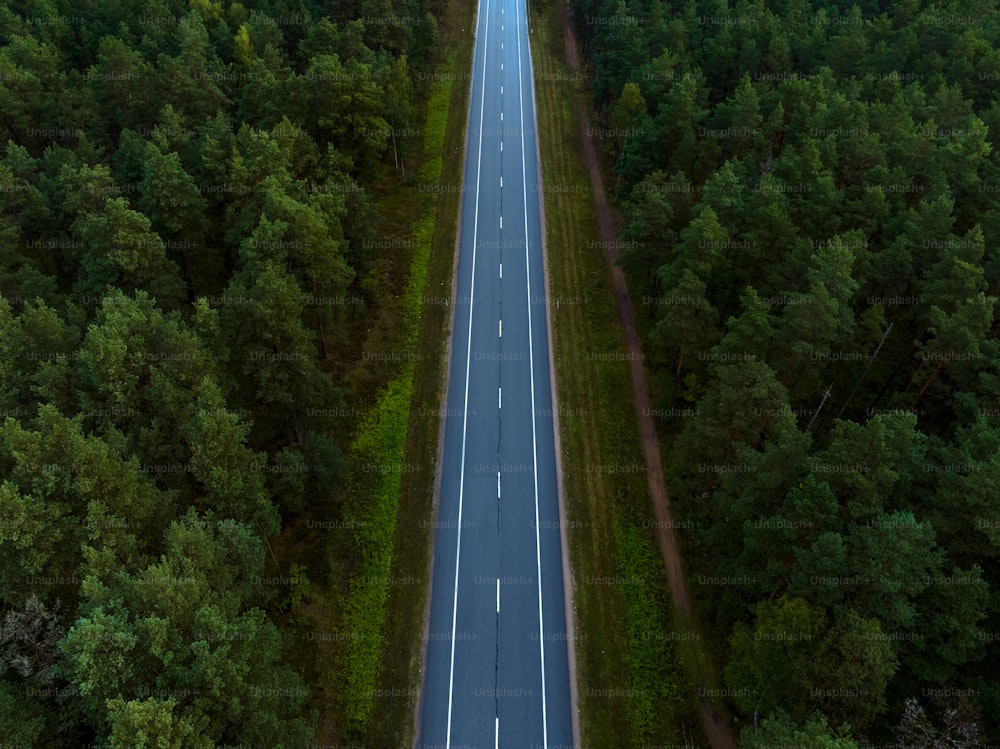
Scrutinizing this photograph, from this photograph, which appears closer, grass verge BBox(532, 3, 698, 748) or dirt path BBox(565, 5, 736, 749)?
dirt path BBox(565, 5, 736, 749)

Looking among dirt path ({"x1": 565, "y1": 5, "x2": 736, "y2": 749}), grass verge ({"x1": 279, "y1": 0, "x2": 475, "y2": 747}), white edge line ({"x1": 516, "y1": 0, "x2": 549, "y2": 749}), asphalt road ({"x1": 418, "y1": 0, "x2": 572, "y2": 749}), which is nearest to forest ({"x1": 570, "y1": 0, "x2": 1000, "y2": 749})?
dirt path ({"x1": 565, "y1": 5, "x2": 736, "y2": 749})

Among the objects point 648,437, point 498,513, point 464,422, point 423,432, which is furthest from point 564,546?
point 423,432

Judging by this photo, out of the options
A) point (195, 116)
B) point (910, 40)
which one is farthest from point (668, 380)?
point (195, 116)

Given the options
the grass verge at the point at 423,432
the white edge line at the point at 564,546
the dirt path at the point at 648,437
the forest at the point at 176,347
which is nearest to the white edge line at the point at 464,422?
the grass verge at the point at 423,432

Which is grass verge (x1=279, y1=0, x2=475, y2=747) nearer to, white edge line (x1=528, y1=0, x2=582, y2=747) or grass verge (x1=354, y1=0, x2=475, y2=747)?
grass verge (x1=354, y1=0, x2=475, y2=747)

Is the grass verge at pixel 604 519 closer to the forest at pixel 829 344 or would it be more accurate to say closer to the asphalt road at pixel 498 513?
the asphalt road at pixel 498 513

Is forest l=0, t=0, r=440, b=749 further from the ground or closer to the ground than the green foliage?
further from the ground

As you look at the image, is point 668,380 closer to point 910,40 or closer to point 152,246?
point 152,246
